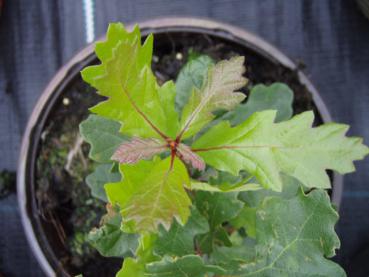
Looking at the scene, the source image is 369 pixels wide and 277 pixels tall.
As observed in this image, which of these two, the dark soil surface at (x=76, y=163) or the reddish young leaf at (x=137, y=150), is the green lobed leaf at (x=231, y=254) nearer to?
the reddish young leaf at (x=137, y=150)

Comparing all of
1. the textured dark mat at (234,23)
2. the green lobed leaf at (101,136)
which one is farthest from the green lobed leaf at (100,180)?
the textured dark mat at (234,23)

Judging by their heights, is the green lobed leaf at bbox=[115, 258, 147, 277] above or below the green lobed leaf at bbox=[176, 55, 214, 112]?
below

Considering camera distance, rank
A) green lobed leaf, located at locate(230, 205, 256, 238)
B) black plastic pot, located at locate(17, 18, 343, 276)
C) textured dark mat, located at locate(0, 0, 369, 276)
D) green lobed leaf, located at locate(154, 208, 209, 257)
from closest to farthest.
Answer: green lobed leaf, located at locate(154, 208, 209, 257)
green lobed leaf, located at locate(230, 205, 256, 238)
black plastic pot, located at locate(17, 18, 343, 276)
textured dark mat, located at locate(0, 0, 369, 276)

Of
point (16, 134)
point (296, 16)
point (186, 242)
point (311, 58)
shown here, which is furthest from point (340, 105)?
point (16, 134)

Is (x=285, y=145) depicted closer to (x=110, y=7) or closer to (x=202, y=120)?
(x=202, y=120)

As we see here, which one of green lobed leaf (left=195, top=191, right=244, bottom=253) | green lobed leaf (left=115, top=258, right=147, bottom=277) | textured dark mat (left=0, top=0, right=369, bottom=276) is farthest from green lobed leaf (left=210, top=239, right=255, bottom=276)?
textured dark mat (left=0, top=0, right=369, bottom=276)

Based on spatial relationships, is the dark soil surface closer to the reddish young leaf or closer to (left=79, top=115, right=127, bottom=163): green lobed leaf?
(left=79, top=115, right=127, bottom=163): green lobed leaf

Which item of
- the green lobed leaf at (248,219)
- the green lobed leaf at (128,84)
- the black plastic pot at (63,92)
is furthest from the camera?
the black plastic pot at (63,92)
